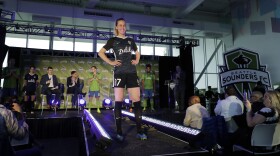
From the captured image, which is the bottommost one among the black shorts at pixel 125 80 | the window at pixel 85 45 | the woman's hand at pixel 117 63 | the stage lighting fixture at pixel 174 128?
the stage lighting fixture at pixel 174 128

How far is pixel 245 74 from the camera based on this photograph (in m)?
5.95

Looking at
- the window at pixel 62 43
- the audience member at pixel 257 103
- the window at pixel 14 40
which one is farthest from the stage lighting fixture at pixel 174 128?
the window at pixel 14 40

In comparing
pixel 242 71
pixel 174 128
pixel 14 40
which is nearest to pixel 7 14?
pixel 14 40

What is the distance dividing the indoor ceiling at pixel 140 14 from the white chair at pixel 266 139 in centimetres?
827

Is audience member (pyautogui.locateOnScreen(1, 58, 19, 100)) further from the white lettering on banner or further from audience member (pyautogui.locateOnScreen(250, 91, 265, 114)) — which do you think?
audience member (pyautogui.locateOnScreen(250, 91, 265, 114))

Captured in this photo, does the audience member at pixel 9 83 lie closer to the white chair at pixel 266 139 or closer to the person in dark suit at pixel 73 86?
the person in dark suit at pixel 73 86

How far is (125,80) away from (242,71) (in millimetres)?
4663

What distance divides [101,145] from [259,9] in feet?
38.7

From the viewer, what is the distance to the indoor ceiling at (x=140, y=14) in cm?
927

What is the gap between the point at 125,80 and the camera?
8.09 ft

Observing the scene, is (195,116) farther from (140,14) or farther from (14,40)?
(14,40)

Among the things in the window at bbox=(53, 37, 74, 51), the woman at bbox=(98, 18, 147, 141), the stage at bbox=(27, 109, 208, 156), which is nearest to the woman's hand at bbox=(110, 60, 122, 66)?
the woman at bbox=(98, 18, 147, 141)

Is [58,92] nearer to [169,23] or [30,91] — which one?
[30,91]

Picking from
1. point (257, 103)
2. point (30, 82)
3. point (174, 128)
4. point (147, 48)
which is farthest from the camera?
point (147, 48)
